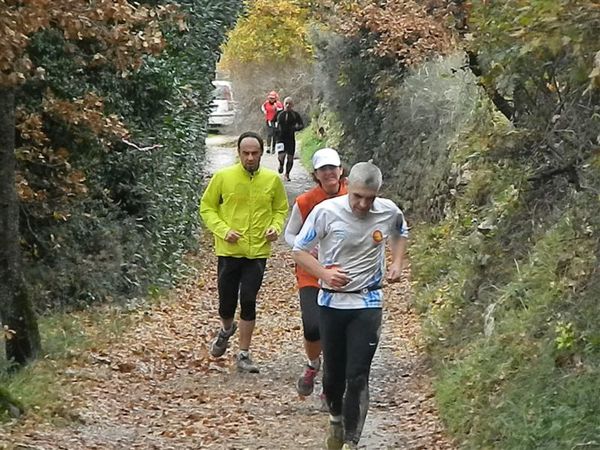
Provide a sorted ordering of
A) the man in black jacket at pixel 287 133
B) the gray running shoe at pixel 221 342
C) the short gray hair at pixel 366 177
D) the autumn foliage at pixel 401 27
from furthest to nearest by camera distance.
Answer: the man in black jacket at pixel 287 133, the autumn foliage at pixel 401 27, the gray running shoe at pixel 221 342, the short gray hair at pixel 366 177

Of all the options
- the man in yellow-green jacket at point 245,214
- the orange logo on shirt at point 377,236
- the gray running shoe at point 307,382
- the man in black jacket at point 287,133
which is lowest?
the man in black jacket at point 287,133

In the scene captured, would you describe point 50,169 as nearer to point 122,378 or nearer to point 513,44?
point 122,378

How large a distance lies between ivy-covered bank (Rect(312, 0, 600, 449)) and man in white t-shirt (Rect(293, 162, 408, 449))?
790 millimetres

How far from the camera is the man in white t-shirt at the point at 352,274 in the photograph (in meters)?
7.18

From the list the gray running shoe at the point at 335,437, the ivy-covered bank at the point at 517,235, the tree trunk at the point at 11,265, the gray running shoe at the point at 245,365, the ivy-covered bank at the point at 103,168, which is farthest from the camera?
the ivy-covered bank at the point at 103,168

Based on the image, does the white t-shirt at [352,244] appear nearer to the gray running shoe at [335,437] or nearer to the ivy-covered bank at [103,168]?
the gray running shoe at [335,437]

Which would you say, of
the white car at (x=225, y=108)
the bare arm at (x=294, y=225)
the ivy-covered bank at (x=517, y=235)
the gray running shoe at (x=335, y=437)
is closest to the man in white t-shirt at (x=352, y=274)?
the gray running shoe at (x=335, y=437)

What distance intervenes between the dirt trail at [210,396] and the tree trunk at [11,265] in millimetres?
446

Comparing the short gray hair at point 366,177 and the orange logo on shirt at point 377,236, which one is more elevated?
the short gray hair at point 366,177

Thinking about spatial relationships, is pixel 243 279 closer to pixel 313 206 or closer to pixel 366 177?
pixel 313 206

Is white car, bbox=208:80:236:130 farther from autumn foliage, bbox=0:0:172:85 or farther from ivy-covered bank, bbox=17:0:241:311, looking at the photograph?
autumn foliage, bbox=0:0:172:85

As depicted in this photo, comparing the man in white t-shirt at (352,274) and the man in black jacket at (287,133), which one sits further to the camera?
the man in black jacket at (287,133)

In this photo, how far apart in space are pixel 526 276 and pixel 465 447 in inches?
76.0

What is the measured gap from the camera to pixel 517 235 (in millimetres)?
10078
